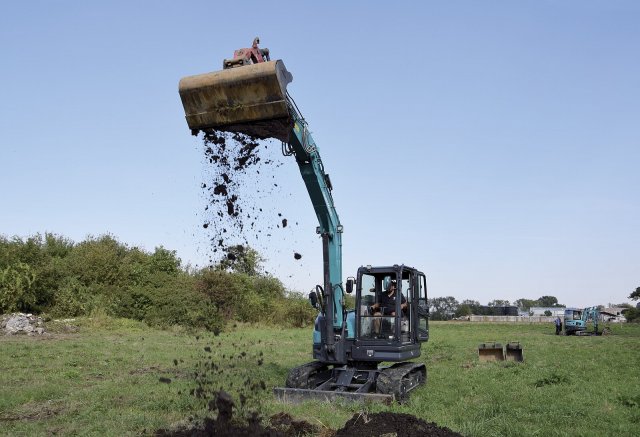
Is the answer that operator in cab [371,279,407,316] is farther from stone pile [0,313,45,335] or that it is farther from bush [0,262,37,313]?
bush [0,262,37,313]

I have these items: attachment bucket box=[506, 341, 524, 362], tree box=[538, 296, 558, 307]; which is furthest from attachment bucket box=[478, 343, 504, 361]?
tree box=[538, 296, 558, 307]

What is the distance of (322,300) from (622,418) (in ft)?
18.0

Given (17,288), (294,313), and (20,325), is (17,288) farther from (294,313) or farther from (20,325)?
(294,313)

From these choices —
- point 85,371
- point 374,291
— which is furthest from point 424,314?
point 85,371

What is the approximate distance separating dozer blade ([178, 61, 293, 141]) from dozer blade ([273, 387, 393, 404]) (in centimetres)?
487

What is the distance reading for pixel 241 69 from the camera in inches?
337

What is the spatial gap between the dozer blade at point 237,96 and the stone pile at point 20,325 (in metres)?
22.3

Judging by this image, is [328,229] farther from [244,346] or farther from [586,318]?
[586,318]

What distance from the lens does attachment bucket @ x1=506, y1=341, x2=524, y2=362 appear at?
58.9 feet

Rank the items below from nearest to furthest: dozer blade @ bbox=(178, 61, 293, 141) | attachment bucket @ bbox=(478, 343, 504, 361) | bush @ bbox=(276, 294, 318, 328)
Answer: dozer blade @ bbox=(178, 61, 293, 141), attachment bucket @ bbox=(478, 343, 504, 361), bush @ bbox=(276, 294, 318, 328)

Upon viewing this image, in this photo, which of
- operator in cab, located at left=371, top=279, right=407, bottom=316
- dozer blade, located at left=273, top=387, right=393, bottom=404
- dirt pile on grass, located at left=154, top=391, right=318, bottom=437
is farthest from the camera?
operator in cab, located at left=371, top=279, right=407, bottom=316

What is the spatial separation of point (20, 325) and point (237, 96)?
23.6m

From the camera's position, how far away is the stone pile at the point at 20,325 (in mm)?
26922

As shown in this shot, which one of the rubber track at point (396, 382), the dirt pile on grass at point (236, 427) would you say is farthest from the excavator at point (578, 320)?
the dirt pile on grass at point (236, 427)
